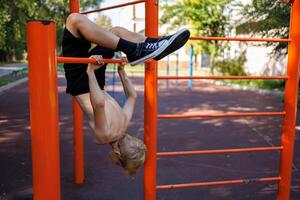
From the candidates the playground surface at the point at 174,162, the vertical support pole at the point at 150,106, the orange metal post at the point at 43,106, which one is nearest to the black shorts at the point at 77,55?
the vertical support pole at the point at 150,106

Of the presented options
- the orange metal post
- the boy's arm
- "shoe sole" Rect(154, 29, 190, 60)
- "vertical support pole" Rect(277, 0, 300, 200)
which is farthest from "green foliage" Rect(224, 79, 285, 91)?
the orange metal post

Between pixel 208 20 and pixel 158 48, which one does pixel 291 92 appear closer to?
pixel 158 48

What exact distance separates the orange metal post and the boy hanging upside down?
1.59 ft

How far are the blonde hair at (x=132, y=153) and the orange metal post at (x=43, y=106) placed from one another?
0.72m

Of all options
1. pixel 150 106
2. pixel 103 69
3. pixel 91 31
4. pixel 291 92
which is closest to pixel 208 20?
pixel 291 92

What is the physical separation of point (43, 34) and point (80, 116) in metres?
1.84

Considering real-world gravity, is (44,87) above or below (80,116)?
above

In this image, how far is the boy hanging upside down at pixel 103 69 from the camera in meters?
1.96

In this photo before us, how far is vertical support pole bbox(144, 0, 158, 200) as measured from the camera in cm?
218

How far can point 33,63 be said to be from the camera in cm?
143

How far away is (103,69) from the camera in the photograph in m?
2.37

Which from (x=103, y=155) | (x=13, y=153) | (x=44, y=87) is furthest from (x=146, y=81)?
(x=13, y=153)

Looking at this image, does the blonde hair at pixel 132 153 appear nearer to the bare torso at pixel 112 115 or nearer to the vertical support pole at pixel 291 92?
the bare torso at pixel 112 115

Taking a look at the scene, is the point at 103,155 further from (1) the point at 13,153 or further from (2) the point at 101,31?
(2) the point at 101,31
